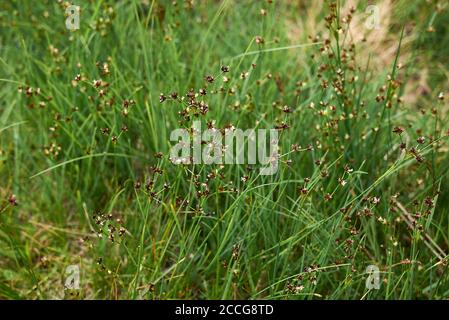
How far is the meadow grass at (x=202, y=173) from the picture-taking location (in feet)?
10.5

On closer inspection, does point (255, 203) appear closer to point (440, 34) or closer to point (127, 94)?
point (127, 94)

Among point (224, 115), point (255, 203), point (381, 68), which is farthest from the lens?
point (381, 68)

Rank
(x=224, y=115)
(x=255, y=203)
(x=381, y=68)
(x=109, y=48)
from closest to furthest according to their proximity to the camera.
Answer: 1. (x=255, y=203)
2. (x=224, y=115)
3. (x=109, y=48)
4. (x=381, y=68)

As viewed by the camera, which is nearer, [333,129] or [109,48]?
[333,129]

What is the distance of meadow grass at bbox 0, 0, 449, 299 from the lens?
126 inches

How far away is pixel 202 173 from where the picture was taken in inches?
136

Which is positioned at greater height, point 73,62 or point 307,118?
point 73,62
